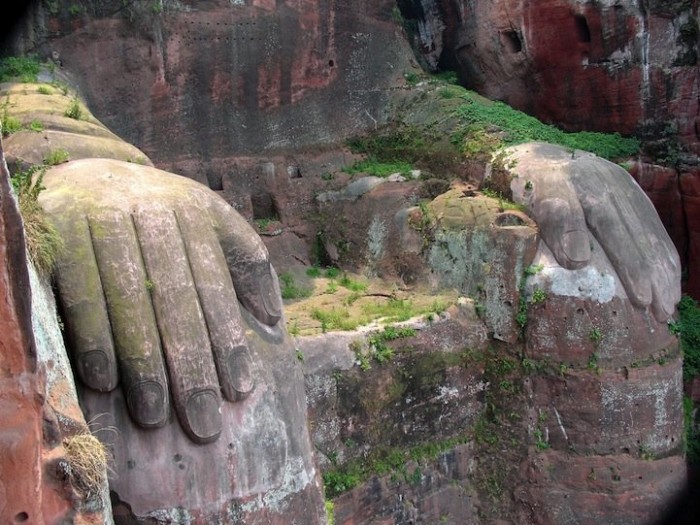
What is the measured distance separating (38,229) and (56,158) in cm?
133

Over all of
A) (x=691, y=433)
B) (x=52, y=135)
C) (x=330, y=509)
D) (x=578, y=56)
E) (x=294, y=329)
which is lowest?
(x=691, y=433)

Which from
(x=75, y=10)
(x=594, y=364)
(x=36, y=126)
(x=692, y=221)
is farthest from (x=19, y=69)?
(x=692, y=221)

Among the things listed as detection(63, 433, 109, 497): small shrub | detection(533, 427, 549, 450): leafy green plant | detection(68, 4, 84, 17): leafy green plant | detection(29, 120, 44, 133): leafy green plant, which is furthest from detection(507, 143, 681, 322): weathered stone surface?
detection(63, 433, 109, 497): small shrub

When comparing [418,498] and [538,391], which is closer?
[418,498]

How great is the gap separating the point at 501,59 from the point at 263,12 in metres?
4.86

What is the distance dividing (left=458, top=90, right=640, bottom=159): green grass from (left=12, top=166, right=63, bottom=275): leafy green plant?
7292 millimetres

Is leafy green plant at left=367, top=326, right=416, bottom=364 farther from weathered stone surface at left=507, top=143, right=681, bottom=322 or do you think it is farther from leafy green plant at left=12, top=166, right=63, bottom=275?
leafy green plant at left=12, top=166, right=63, bottom=275

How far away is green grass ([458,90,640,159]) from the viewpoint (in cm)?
1136

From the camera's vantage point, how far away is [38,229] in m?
5.16

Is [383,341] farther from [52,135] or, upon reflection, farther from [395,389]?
[52,135]

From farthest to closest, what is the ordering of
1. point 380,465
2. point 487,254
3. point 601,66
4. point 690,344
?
point 601,66 → point 690,344 → point 487,254 → point 380,465

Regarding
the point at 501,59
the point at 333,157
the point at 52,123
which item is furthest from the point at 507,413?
the point at 501,59

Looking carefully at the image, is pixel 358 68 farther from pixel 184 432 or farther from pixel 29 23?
pixel 184 432

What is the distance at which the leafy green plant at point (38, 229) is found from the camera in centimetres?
500
